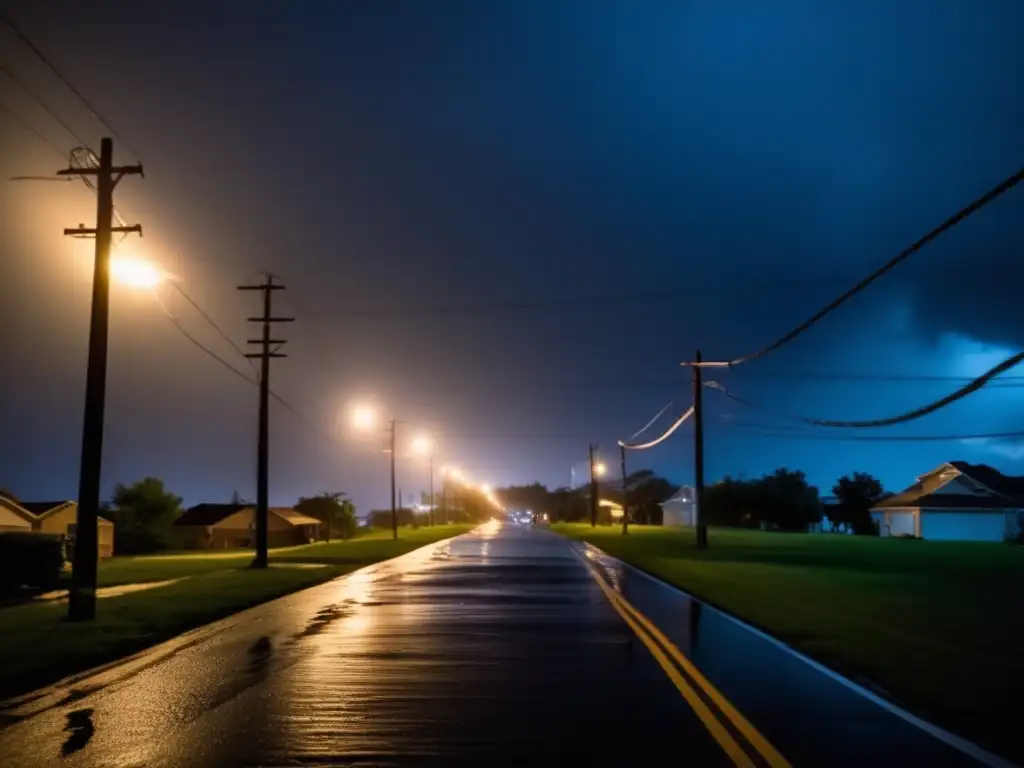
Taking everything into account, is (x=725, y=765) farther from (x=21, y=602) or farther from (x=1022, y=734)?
(x=21, y=602)

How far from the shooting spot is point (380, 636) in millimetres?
15797

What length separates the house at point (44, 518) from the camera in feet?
193

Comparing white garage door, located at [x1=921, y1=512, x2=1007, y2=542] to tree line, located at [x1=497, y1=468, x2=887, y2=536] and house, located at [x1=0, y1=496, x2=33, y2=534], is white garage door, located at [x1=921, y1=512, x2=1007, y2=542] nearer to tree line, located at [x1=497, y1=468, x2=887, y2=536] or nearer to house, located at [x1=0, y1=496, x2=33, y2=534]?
tree line, located at [x1=497, y1=468, x2=887, y2=536]

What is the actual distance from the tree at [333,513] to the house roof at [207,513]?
39.7ft

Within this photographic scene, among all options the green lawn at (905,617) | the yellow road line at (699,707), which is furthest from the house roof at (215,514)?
the yellow road line at (699,707)

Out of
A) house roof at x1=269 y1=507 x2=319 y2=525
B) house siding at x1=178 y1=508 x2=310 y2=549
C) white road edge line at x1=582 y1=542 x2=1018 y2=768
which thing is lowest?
house siding at x1=178 y1=508 x2=310 y2=549

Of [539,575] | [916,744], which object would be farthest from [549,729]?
[539,575]

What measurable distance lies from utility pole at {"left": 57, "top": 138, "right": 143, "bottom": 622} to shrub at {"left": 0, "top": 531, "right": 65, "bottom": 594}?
5604 mm

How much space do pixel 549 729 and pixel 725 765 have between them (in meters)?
1.74

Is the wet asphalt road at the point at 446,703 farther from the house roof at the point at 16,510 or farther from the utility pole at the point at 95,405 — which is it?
the house roof at the point at 16,510

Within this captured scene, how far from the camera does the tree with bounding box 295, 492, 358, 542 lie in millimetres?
112062

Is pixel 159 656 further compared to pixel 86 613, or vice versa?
pixel 86 613

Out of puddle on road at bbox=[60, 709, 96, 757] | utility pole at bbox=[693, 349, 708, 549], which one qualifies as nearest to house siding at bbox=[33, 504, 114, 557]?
utility pole at bbox=[693, 349, 708, 549]

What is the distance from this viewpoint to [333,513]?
11569cm
